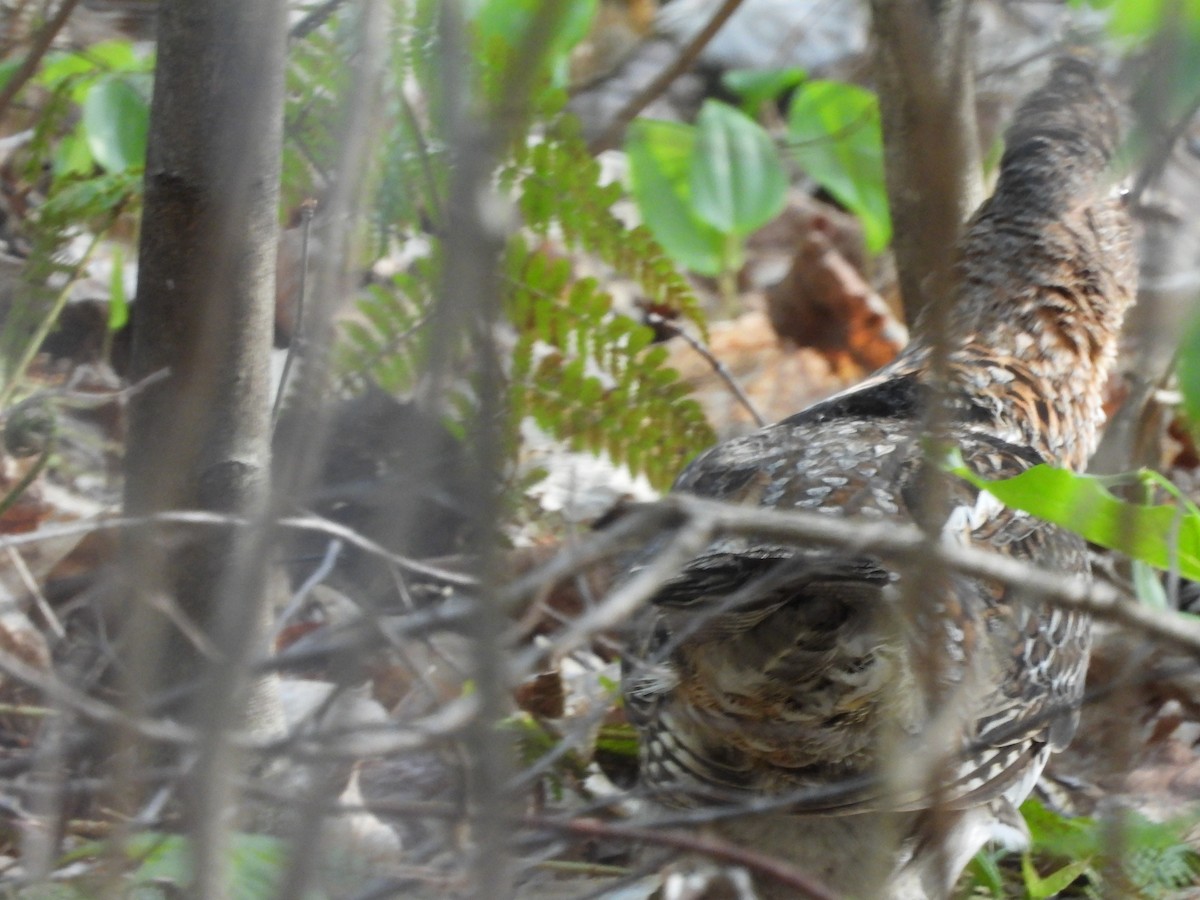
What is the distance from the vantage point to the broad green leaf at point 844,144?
14.8 feet

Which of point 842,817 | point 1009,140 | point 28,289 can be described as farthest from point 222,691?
point 1009,140

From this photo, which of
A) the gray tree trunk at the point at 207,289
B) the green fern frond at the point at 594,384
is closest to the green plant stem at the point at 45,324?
the gray tree trunk at the point at 207,289

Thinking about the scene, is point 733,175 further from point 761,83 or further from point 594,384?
point 761,83

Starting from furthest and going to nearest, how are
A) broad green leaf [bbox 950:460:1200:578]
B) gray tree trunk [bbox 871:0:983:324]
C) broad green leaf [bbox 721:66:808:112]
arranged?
broad green leaf [bbox 721:66:808:112], gray tree trunk [bbox 871:0:983:324], broad green leaf [bbox 950:460:1200:578]

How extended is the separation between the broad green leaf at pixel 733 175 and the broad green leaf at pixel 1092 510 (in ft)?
8.67

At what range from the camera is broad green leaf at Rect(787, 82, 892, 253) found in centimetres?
452

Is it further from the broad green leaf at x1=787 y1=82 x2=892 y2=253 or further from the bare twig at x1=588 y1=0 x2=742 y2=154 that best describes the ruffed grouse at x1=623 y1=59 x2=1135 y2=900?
the bare twig at x1=588 y1=0 x2=742 y2=154

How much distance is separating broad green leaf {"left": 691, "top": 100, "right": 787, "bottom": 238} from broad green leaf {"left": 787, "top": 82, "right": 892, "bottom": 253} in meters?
0.36

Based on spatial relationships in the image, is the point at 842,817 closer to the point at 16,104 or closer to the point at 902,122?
the point at 902,122

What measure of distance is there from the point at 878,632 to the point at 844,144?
2515 millimetres

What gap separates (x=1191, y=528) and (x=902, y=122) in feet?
7.33

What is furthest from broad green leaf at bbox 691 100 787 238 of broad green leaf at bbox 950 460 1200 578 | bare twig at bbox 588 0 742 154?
broad green leaf at bbox 950 460 1200 578

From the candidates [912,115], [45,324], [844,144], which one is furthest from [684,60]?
[45,324]

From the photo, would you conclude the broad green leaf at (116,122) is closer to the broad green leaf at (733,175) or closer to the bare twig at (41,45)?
the bare twig at (41,45)
